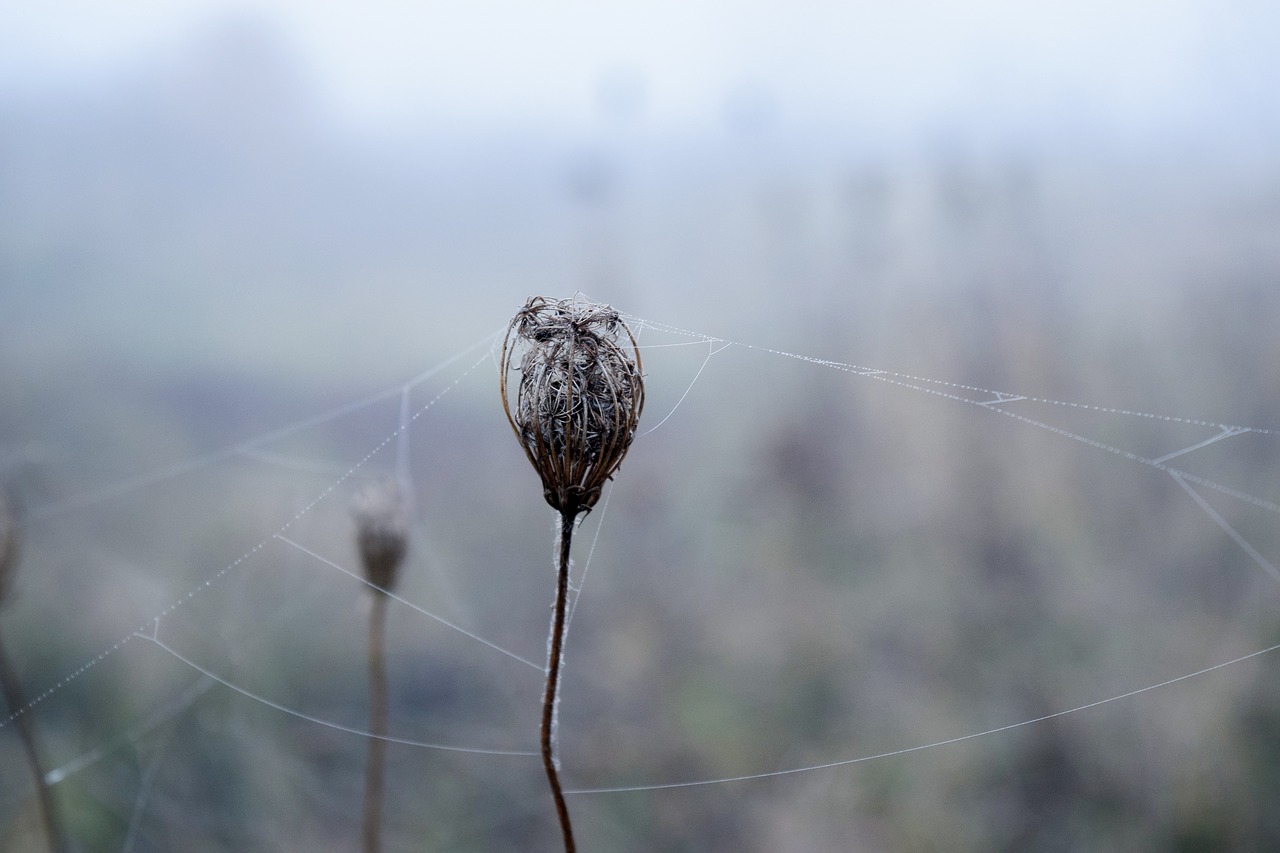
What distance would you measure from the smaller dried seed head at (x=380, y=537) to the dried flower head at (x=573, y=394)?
1.55 ft

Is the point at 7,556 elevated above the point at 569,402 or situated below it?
below

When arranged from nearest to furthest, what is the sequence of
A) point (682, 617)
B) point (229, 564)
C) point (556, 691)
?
point (556, 691) < point (229, 564) < point (682, 617)

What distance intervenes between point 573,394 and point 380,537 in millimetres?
533

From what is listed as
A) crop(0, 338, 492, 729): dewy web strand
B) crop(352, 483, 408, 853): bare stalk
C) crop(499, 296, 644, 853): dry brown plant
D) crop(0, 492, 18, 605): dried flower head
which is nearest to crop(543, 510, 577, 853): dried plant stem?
crop(499, 296, 644, 853): dry brown plant

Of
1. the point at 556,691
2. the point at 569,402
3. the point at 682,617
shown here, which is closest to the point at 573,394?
the point at 569,402

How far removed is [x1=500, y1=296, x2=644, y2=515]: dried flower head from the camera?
67 centimetres

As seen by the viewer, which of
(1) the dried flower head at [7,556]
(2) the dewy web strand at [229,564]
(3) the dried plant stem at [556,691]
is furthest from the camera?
(2) the dewy web strand at [229,564]

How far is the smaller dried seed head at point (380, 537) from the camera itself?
107 cm

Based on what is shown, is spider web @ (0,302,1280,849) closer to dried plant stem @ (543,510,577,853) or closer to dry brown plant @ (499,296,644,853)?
dry brown plant @ (499,296,644,853)

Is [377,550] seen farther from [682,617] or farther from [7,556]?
[682,617]

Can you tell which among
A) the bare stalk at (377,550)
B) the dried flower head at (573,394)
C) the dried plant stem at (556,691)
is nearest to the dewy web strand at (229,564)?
the bare stalk at (377,550)

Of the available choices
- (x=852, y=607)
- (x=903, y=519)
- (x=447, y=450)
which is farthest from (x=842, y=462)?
(x=447, y=450)

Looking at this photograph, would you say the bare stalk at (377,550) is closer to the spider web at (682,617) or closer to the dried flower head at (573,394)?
the dried flower head at (573,394)

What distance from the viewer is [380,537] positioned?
42.1 inches
